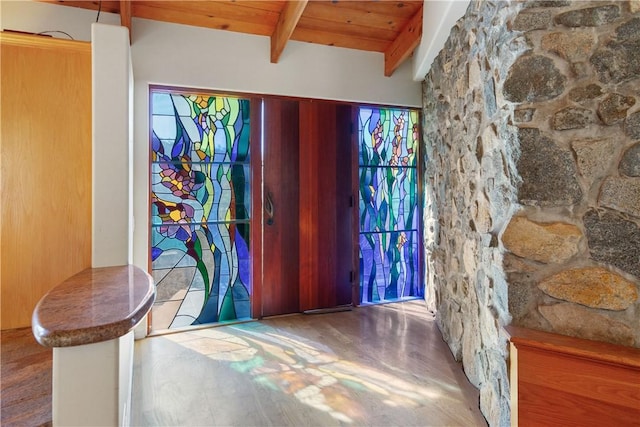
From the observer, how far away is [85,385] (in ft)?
2.93

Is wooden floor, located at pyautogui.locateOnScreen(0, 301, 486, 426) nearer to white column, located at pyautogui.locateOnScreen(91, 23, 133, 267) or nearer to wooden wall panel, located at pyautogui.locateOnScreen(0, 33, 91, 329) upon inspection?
wooden wall panel, located at pyautogui.locateOnScreen(0, 33, 91, 329)

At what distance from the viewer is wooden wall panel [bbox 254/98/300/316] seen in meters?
3.10

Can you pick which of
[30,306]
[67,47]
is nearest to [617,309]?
[30,306]

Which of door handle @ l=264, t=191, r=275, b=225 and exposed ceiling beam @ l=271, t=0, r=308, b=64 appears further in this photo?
door handle @ l=264, t=191, r=275, b=225

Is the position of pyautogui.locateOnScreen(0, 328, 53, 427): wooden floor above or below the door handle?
below

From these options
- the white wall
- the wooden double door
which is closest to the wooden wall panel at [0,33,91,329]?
the wooden double door

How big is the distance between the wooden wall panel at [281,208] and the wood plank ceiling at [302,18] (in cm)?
55

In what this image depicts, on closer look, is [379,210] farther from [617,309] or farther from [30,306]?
[30,306]

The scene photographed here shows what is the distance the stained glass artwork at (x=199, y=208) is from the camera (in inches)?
111

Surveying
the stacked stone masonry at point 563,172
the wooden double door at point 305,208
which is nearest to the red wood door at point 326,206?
the wooden double door at point 305,208

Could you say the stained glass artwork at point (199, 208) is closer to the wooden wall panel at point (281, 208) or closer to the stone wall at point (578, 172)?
the wooden wall panel at point (281, 208)

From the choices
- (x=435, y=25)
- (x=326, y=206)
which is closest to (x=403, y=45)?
(x=435, y=25)

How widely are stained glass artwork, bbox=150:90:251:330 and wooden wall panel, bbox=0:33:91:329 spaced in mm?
1164

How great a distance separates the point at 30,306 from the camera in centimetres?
155
